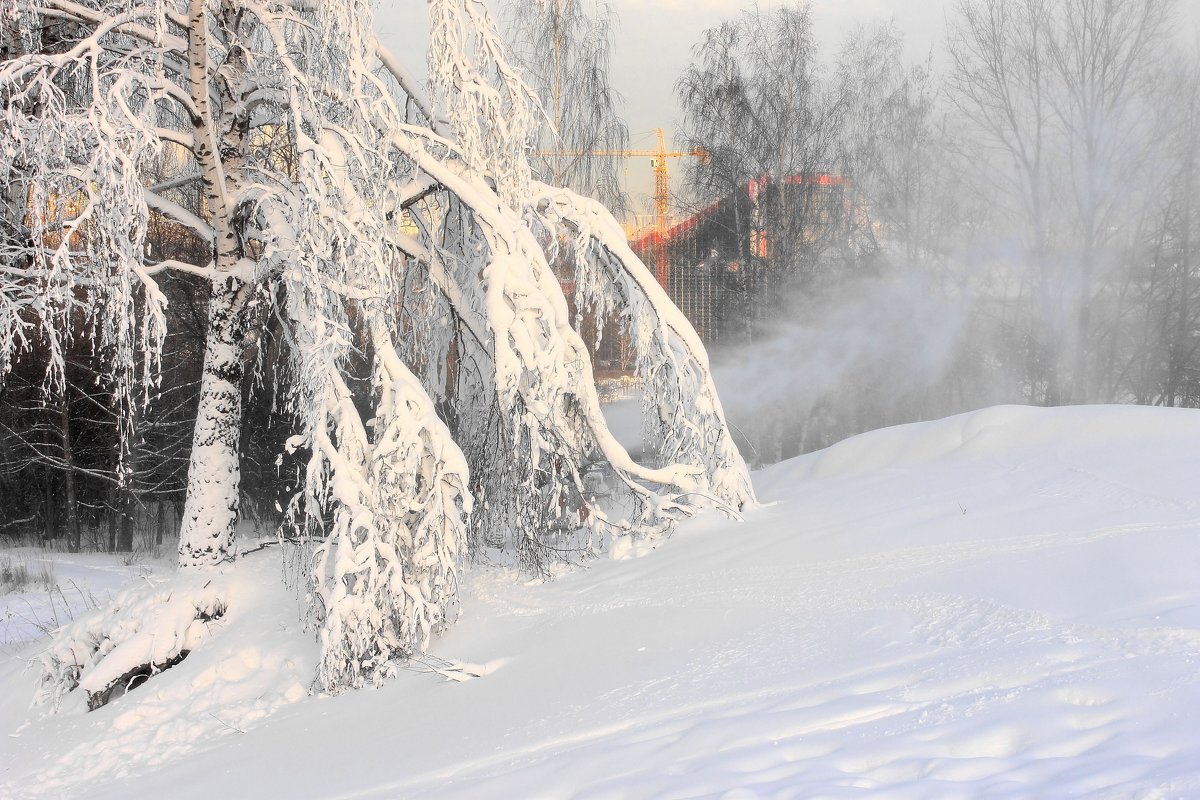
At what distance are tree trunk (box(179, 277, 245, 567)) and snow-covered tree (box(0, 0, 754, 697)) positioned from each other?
0.02 m

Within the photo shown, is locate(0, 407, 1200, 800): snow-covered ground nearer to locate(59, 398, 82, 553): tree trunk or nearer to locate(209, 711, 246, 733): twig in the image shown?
locate(209, 711, 246, 733): twig

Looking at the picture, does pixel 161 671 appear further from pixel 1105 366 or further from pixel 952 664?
pixel 1105 366

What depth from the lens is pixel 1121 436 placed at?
6.29 metres

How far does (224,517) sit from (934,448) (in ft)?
17.6

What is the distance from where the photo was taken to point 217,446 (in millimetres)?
6070

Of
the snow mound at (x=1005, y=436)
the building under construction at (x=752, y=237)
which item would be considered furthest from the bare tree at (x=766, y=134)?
the snow mound at (x=1005, y=436)

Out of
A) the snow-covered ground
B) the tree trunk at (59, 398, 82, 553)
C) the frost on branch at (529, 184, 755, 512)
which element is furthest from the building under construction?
the snow-covered ground

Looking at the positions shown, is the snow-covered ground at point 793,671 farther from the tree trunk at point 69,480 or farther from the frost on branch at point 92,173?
the tree trunk at point 69,480

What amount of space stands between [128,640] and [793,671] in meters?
4.22

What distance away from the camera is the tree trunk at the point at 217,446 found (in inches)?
238

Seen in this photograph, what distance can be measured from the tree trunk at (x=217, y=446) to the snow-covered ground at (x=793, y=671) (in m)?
0.33

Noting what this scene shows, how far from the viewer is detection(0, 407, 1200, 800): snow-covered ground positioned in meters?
2.69

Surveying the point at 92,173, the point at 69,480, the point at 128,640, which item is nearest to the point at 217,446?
the point at 128,640

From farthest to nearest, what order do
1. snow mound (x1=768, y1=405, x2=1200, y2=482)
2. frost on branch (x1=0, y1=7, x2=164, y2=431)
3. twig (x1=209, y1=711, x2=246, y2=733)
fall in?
snow mound (x1=768, y1=405, x2=1200, y2=482) → frost on branch (x1=0, y1=7, x2=164, y2=431) → twig (x1=209, y1=711, x2=246, y2=733)
